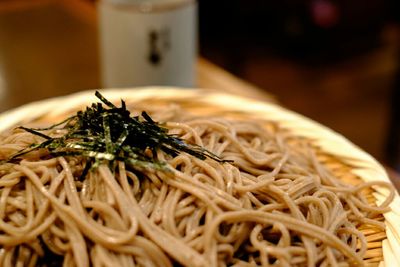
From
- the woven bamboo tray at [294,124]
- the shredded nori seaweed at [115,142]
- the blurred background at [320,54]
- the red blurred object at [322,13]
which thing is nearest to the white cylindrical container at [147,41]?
the woven bamboo tray at [294,124]

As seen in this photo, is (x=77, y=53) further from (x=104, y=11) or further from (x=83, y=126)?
(x=83, y=126)

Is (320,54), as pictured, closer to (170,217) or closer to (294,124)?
(294,124)

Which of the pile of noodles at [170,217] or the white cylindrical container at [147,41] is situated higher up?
the white cylindrical container at [147,41]

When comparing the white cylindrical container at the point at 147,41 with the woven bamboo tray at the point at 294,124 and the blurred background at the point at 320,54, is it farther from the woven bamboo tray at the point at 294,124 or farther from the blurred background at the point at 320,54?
the blurred background at the point at 320,54

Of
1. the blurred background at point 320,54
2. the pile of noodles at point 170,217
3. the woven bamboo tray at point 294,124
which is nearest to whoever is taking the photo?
the pile of noodles at point 170,217

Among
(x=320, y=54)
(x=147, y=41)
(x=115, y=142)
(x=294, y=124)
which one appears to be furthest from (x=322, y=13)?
(x=115, y=142)
